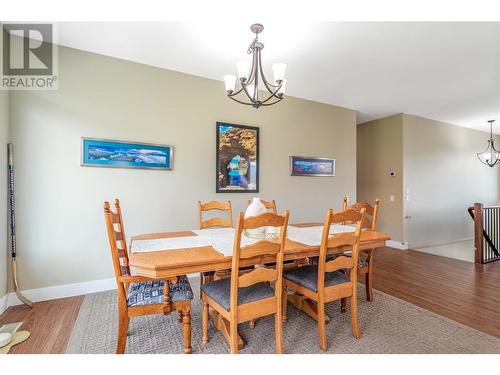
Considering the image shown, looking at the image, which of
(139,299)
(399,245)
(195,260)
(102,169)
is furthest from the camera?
(399,245)

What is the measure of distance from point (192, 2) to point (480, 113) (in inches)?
231

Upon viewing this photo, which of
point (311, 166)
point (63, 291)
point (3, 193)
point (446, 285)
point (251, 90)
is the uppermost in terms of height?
point (251, 90)

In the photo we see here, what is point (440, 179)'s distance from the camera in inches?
218

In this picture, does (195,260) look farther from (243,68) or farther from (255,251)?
(243,68)

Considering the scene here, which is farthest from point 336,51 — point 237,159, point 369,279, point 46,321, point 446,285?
point 46,321

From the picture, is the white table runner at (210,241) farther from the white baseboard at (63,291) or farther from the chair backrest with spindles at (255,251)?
the white baseboard at (63,291)

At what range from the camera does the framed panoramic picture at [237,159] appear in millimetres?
3430

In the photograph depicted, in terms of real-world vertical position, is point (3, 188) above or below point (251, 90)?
below

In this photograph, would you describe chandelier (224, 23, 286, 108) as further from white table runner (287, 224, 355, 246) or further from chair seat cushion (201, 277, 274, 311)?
chair seat cushion (201, 277, 274, 311)

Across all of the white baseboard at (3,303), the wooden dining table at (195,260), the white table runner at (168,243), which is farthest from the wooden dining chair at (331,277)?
the white baseboard at (3,303)

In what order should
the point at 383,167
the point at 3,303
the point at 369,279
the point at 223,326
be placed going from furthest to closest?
the point at 383,167, the point at 369,279, the point at 3,303, the point at 223,326

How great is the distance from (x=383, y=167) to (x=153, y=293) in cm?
513

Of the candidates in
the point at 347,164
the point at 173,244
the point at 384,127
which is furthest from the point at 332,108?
the point at 173,244

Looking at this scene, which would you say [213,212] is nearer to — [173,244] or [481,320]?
[173,244]
